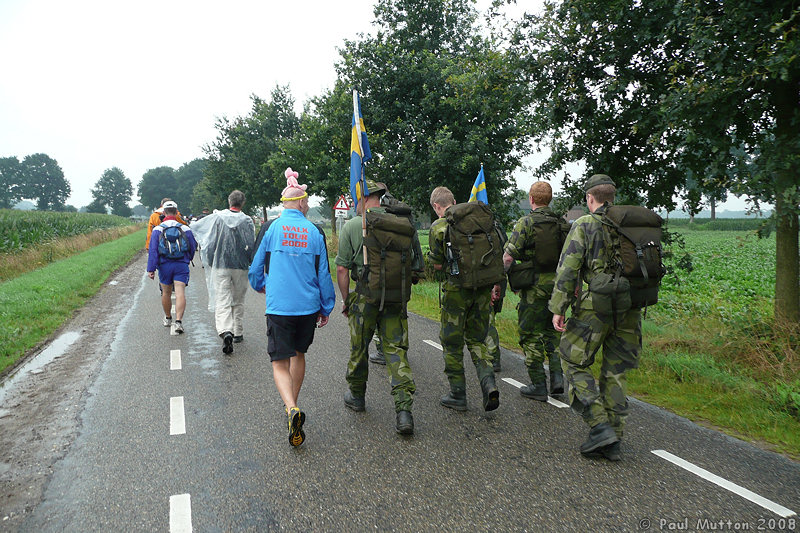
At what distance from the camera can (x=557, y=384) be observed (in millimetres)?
4996

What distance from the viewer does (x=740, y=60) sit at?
481 centimetres

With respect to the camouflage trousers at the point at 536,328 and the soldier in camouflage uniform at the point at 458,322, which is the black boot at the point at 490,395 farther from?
the camouflage trousers at the point at 536,328

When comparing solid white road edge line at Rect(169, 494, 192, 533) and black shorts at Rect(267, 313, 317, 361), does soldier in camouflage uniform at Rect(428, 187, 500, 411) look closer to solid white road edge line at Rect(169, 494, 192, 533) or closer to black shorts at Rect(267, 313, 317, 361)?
black shorts at Rect(267, 313, 317, 361)

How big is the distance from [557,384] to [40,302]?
10.0 m

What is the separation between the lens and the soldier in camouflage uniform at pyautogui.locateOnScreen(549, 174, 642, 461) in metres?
3.71

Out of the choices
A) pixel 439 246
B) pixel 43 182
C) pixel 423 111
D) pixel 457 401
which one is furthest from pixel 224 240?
pixel 43 182

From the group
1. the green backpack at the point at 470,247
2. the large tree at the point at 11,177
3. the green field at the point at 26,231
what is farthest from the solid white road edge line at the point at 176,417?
the large tree at the point at 11,177

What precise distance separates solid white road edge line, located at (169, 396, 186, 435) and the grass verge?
2.76 metres

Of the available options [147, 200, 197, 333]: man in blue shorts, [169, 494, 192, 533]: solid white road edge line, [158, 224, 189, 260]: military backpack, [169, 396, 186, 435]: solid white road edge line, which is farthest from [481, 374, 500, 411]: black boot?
[158, 224, 189, 260]: military backpack

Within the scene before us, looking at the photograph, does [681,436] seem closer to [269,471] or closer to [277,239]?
[269,471]

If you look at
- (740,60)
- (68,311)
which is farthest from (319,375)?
(68,311)

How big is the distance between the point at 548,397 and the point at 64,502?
4032mm

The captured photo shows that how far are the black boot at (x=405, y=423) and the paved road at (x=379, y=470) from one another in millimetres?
63

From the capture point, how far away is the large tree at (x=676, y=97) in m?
4.70
